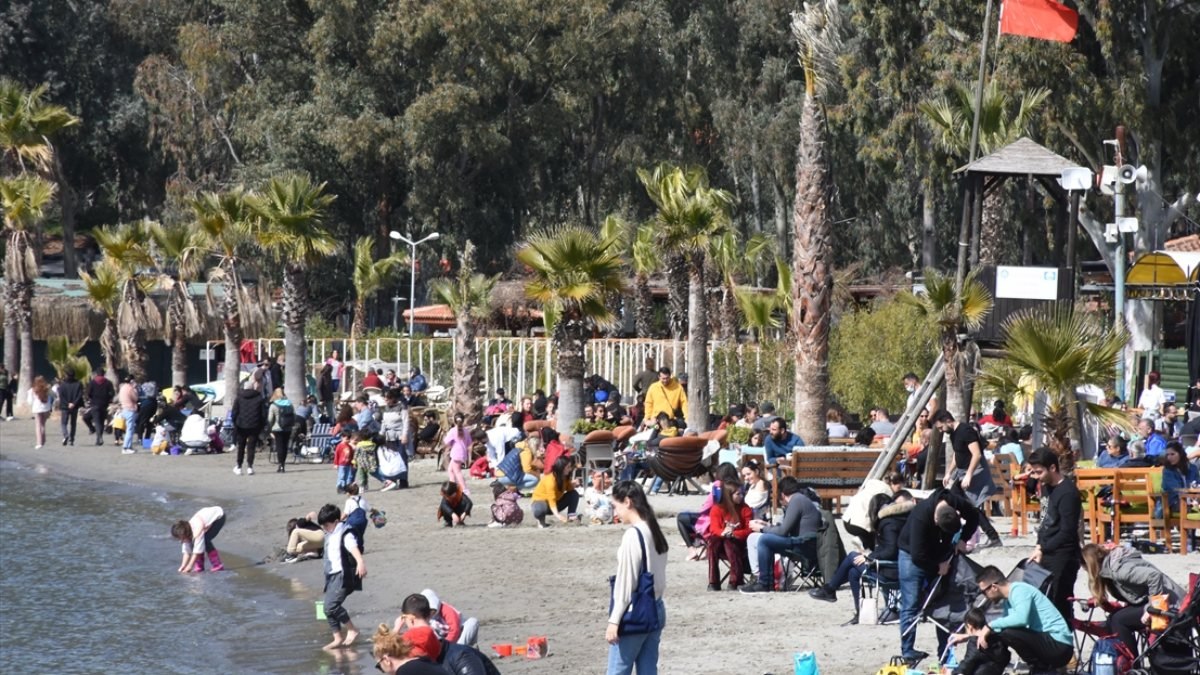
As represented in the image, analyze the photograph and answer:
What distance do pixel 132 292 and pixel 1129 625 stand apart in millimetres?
30094

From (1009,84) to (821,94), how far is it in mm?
9016

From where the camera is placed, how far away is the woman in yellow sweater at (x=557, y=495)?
66.1ft

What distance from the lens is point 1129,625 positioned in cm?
1052

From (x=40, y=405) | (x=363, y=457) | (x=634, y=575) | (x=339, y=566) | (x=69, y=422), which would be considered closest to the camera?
(x=634, y=575)

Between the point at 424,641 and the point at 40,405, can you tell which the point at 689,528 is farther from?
the point at 40,405

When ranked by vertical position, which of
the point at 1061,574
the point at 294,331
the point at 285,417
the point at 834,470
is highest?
the point at 294,331

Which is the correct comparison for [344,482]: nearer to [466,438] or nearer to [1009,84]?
[466,438]

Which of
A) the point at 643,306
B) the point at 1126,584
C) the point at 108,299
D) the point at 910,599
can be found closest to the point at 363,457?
the point at 910,599

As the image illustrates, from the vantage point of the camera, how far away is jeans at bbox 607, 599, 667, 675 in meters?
9.48

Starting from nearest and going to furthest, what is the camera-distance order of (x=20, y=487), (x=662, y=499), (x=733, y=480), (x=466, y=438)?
(x=733, y=480)
(x=662, y=499)
(x=466, y=438)
(x=20, y=487)

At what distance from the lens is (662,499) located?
68.9 feet

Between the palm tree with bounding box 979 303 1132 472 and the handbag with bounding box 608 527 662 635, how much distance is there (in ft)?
22.0

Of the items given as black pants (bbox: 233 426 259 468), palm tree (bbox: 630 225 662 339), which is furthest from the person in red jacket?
palm tree (bbox: 630 225 662 339)

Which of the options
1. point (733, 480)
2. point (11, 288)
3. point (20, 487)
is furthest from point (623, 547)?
point (11, 288)
